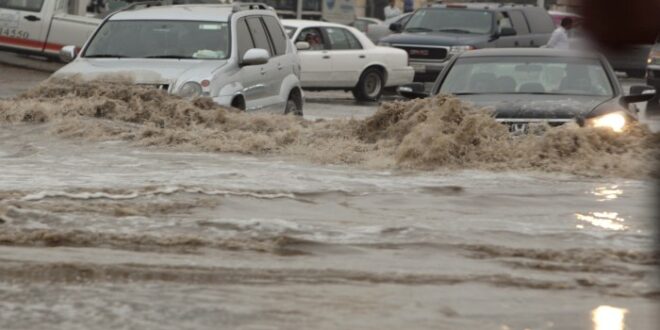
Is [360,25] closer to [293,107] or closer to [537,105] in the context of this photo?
[293,107]

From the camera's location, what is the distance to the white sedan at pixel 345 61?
85.3 ft

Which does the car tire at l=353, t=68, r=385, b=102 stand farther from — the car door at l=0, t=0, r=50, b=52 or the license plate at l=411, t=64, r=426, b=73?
the car door at l=0, t=0, r=50, b=52

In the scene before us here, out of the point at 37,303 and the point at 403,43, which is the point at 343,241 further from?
the point at 403,43

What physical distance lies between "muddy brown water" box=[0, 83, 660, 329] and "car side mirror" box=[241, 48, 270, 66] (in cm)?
76

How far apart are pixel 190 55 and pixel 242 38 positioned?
82 centimetres

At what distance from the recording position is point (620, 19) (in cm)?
254

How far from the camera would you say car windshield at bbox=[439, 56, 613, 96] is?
529 inches

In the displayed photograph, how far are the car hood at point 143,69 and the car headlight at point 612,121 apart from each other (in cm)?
418

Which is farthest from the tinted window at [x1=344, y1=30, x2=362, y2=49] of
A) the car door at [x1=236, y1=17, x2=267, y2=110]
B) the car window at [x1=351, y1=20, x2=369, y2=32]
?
the car window at [x1=351, y1=20, x2=369, y2=32]

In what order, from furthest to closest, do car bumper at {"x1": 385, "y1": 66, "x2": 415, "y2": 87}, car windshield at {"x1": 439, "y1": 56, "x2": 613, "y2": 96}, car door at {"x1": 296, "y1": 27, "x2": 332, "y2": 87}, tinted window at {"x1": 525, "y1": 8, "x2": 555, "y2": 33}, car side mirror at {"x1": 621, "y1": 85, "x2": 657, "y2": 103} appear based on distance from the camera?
tinted window at {"x1": 525, "y1": 8, "x2": 555, "y2": 33}
car bumper at {"x1": 385, "y1": 66, "x2": 415, "y2": 87}
car door at {"x1": 296, "y1": 27, "x2": 332, "y2": 87}
car windshield at {"x1": 439, "y1": 56, "x2": 613, "y2": 96}
car side mirror at {"x1": 621, "y1": 85, "x2": 657, "y2": 103}

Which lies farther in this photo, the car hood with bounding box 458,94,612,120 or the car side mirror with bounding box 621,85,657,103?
the car side mirror with bounding box 621,85,657,103

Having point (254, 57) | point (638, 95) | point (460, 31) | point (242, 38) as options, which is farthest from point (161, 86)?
point (460, 31)

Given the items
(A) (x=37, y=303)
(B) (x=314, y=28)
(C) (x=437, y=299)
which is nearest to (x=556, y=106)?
(C) (x=437, y=299)

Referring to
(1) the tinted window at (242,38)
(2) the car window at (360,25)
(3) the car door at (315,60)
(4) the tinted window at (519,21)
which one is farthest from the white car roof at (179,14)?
(2) the car window at (360,25)
